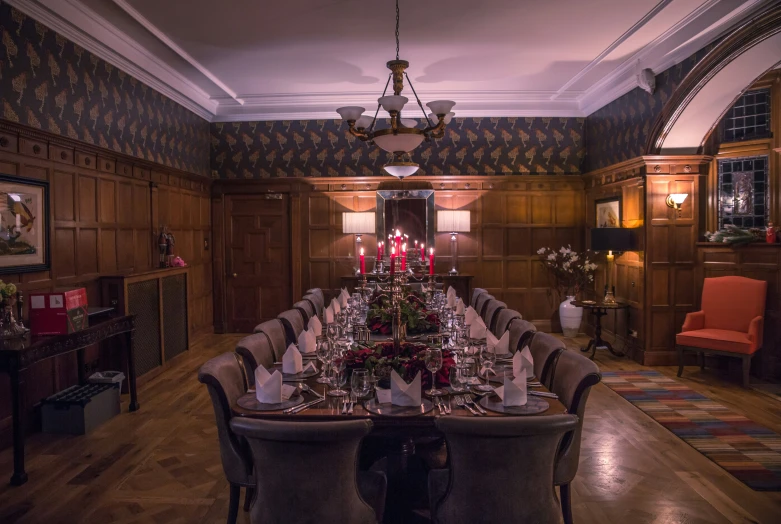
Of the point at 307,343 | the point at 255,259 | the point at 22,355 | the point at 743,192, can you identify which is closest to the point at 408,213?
the point at 255,259

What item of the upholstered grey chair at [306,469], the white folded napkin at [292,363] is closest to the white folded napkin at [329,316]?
the white folded napkin at [292,363]

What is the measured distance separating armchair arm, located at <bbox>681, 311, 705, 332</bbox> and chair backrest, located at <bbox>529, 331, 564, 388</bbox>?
337 centimetres

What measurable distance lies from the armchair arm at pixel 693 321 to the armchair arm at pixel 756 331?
0.54m

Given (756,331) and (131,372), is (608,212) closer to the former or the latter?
(756,331)

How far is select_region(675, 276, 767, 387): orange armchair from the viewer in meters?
5.66

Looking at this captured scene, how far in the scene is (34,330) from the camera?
4.14 meters

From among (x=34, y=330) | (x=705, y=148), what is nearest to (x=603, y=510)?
(x=34, y=330)

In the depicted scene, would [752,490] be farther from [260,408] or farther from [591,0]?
[591,0]

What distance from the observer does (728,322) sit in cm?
612

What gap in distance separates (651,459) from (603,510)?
3.08ft

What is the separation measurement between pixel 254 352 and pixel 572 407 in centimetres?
193

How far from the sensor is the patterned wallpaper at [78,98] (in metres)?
4.43

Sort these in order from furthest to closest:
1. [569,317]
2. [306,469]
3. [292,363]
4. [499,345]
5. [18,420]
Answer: [569,317] → [499,345] → [18,420] → [292,363] → [306,469]

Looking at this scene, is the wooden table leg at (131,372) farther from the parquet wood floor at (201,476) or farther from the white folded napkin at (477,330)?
the white folded napkin at (477,330)
